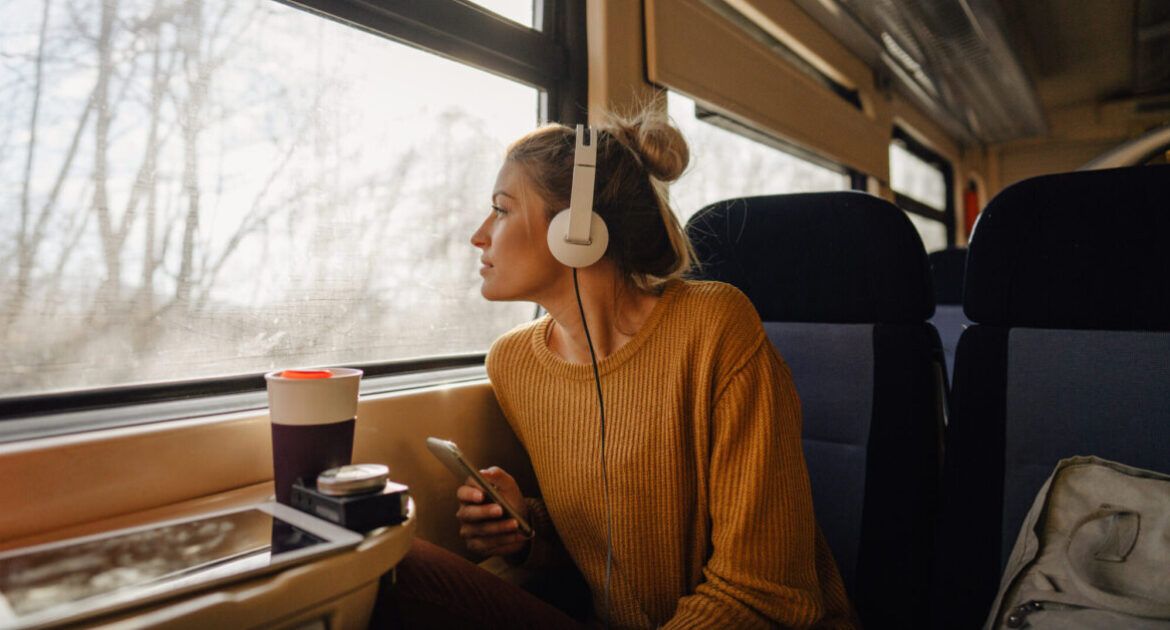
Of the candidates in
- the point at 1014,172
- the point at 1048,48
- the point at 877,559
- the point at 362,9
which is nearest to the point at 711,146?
the point at 362,9

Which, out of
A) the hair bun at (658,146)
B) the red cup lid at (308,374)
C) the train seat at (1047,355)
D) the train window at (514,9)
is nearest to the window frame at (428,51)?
the train window at (514,9)

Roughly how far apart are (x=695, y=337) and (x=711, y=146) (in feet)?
4.94

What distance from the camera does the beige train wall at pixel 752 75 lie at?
1631mm

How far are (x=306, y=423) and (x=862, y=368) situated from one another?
862 mm

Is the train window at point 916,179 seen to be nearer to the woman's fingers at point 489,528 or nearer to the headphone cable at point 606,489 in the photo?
the headphone cable at point 606,489

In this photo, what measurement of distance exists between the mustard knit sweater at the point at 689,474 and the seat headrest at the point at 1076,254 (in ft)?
1.19

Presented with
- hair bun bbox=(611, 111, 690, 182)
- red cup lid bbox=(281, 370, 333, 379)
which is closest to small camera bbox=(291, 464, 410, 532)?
red cup lid bbox=(281, 370, 333, 379)

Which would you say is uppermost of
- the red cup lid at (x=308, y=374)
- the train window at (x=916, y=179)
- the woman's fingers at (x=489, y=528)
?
the train window at (x=916, y=179)

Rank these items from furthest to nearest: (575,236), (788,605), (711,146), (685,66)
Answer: (711,146)
(685,66)
(575,236)
(788,605)

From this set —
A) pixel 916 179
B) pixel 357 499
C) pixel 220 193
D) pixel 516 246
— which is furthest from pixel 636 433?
pixel 916 179

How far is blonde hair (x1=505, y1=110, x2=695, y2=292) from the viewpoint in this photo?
1.04 metres

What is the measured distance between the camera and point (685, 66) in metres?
1.90

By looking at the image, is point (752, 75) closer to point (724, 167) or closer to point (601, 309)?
point (724, 167)

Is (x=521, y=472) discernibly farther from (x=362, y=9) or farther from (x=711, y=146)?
(x=711, y=146)
